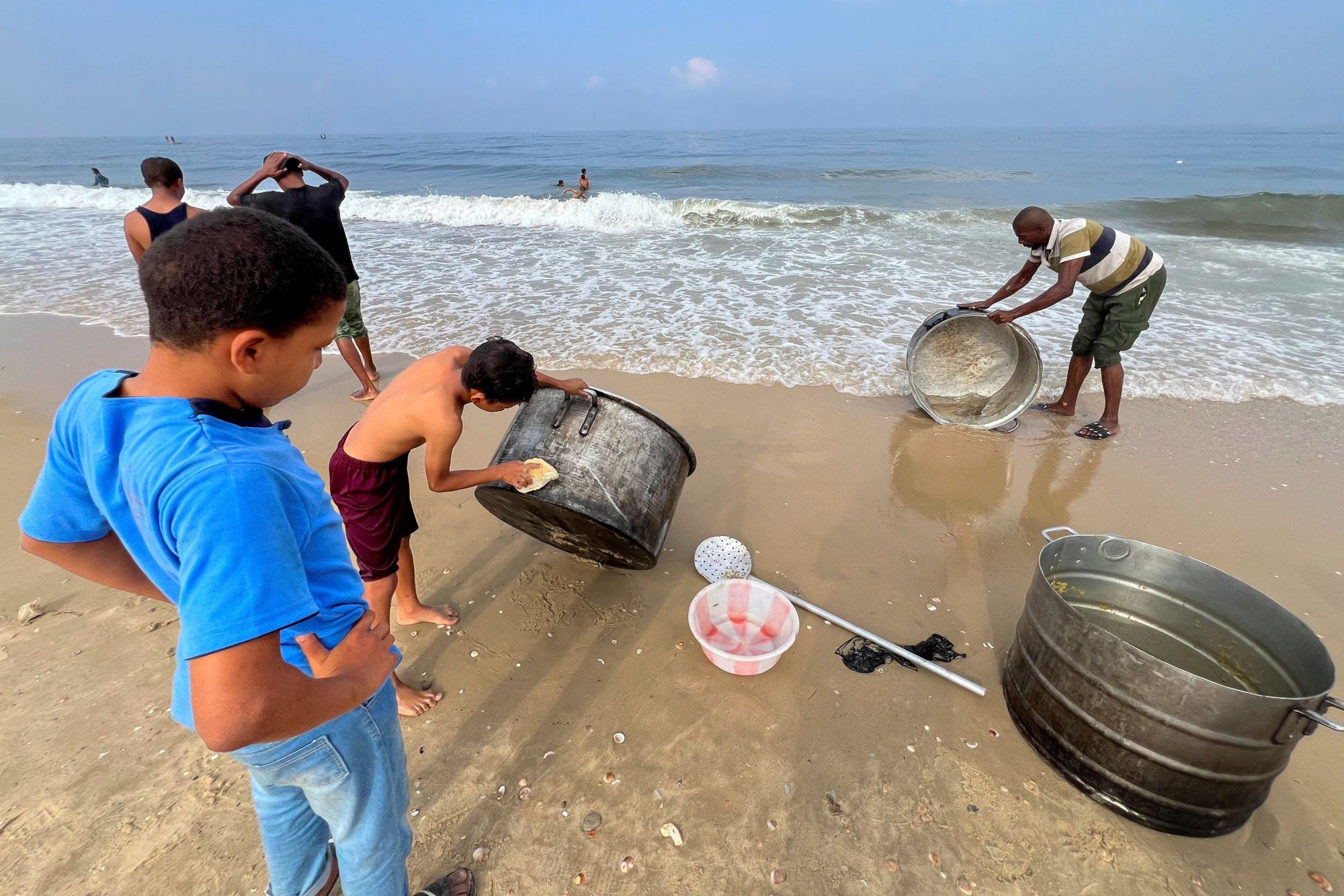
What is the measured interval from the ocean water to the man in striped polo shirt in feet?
4.07

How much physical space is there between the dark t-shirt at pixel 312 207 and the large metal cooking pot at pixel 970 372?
519 centimetres

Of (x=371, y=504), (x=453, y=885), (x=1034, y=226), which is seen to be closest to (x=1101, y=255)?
(x=1034, y=226)

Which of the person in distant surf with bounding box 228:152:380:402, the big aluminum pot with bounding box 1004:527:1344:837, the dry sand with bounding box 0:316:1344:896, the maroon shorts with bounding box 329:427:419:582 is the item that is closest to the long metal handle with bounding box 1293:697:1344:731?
the big aluminum pot with bounding box 1004:527:1344:837

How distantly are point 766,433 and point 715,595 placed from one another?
7.55 ft

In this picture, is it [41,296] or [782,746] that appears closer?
[782,746]

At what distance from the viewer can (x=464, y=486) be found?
2715 mm

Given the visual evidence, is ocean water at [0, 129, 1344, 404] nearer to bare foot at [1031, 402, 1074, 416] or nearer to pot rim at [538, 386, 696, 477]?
bare foot at [1031, 402, 1074, 416]

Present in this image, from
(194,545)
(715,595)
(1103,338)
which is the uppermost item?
(194,545)

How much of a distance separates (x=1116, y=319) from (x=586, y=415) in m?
4.92

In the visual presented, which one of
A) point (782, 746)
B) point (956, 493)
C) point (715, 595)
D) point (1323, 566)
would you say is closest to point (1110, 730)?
point (782, 746)

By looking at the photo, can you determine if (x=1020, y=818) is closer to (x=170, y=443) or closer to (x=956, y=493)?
(x=956, y=493)

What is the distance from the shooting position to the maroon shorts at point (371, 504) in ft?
9.21

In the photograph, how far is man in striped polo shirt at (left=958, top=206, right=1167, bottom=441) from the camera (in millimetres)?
4996

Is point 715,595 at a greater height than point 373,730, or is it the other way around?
point 373,730
